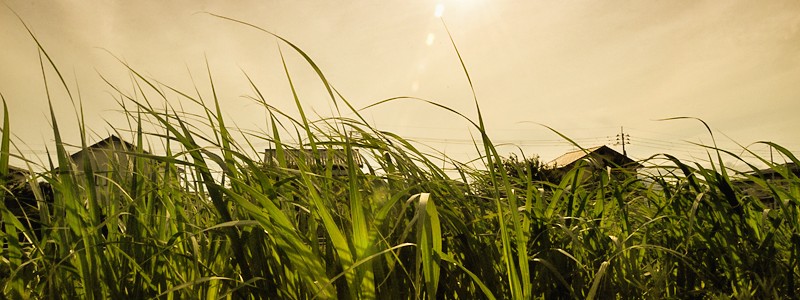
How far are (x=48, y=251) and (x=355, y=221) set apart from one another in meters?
0.87

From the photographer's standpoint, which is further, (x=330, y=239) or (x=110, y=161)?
(x=110, y=161)

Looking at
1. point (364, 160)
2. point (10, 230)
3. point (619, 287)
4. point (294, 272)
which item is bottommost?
point (619, 287)

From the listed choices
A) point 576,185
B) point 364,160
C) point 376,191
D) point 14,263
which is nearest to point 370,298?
point 376,191

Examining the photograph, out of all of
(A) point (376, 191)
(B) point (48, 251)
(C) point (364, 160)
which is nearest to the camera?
(A) point (376, 191)

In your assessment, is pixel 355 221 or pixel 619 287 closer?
pixel 355 221

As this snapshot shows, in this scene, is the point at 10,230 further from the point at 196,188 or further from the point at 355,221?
the point at 355,221

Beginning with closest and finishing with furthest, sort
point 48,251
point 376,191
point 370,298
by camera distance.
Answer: point 370,298 → point 376,191 → point 48,251

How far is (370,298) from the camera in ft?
2.64

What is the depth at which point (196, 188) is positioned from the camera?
125 cm

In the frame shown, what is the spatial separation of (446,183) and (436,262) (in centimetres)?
32

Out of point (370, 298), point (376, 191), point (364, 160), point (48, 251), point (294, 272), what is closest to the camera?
point (370, 298)

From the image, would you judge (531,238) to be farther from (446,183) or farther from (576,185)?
(576,185)

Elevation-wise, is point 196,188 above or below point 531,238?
above

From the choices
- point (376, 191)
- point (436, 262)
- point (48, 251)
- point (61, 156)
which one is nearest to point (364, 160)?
point (376, 191)
